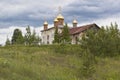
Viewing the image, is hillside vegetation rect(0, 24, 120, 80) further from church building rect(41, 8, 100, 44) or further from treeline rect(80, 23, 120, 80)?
church building rect(41, 8, 100, 44)

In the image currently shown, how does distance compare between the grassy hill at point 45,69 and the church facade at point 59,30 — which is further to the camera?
the church facade at point 59,30

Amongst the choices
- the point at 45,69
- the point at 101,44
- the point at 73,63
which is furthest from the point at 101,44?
the point at 45,69

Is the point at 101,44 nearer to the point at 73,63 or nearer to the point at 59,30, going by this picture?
the point at 73,63

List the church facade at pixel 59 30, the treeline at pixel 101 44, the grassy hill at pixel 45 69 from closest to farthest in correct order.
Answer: the grassy hill at pixel 45 69, the treeline at pixel 101 44, the church facade at pixel 59 30

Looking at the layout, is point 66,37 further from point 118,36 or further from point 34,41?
point 118,36

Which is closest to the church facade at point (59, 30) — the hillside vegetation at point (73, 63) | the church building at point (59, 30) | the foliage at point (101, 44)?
the church building at point (59, 30)

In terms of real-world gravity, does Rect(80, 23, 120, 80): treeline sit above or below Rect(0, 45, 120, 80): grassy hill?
above

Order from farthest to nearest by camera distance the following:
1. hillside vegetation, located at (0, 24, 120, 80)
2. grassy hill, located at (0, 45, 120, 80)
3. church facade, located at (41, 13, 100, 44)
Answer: church facade, located at (41, 13, 100, 44)
hillside vegetation, located at (0, 24, 120, 80)
grassy hill, located at (0, 45, 120, 80)

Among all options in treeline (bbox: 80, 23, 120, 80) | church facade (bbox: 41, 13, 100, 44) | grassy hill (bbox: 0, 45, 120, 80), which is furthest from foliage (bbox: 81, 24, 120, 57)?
church facade (bbox: 41, 13, 100, 44)

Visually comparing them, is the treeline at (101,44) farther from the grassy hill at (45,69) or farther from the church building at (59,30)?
the church building at (59,30)

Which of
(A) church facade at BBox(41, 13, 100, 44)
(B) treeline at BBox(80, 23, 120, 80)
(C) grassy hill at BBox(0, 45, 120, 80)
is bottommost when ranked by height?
(C) grassy hill at BBox(0, 45, 120, 80)

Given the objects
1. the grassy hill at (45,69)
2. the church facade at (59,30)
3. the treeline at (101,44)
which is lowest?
the grassy hill at (45,69)

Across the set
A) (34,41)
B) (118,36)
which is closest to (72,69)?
(118,36)

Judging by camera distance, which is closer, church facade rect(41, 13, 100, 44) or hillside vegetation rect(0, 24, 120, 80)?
hillside vegetation rect(0, 24, 120, 80)
